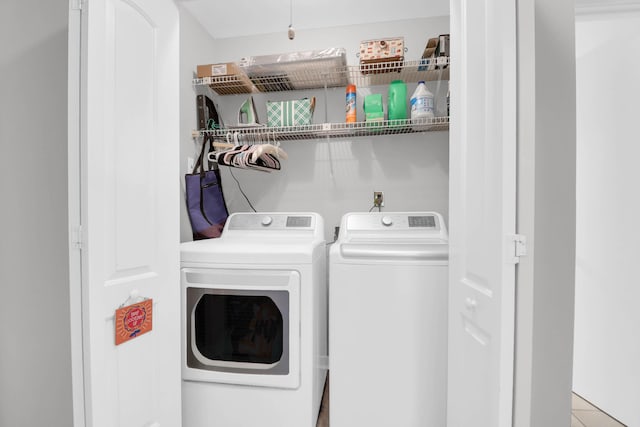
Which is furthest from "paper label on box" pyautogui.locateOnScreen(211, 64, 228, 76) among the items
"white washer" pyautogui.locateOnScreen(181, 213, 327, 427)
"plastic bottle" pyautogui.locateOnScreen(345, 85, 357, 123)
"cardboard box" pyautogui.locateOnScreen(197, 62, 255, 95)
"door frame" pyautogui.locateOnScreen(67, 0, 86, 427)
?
"white washer" pyautogui.locateOnScreen(181, 213, 327, 427)

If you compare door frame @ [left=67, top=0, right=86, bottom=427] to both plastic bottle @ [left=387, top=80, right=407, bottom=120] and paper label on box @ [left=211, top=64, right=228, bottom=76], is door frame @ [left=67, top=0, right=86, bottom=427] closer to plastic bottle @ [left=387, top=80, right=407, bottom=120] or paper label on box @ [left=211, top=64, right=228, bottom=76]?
paper label on box @ [left=211, top=64, right=228, bottom=76]

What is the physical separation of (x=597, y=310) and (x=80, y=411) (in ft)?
8.55

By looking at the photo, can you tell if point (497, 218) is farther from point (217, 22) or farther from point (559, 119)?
point (217, 22)

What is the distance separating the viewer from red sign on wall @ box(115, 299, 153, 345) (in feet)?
3.42

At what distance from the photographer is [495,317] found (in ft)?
2.70

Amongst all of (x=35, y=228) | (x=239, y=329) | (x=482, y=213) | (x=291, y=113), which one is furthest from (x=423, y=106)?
(x=35, y=228)

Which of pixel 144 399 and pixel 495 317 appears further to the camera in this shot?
pixel 144 399

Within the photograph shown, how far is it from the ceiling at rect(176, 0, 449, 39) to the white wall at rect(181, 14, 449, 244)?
0.06 metres

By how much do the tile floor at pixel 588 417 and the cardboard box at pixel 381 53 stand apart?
2.31 metres

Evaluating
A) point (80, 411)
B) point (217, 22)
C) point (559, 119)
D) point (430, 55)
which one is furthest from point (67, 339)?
point (430, 55)

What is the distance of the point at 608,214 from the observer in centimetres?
165

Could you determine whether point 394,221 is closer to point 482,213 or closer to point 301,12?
point 482,213

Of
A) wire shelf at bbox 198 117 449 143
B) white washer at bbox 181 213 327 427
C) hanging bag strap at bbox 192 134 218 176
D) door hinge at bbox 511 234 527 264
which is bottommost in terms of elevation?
white washer at bbox 181 213 327 427

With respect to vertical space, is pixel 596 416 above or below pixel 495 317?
below
